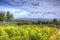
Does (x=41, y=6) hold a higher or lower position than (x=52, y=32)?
higher

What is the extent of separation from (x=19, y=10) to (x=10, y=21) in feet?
1.47

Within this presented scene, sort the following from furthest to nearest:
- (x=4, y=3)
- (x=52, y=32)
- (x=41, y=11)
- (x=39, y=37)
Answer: (x=41, y=11)
(x=4, y=3)
(x=52, y=32)
(x=39, y=37)

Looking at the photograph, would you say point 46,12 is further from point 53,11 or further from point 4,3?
point 4,3

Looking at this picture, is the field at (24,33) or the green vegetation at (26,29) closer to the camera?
the field at (24,33)

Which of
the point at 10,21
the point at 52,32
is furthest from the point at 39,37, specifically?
the point at 10,21

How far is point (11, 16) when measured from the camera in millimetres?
6504

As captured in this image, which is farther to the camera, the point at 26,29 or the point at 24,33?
the point at 26,29

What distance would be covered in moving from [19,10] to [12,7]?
0.22 metres

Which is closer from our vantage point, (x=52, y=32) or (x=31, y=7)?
(x=52, y=32)

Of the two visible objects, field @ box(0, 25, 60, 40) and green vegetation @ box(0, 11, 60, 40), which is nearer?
field @ box(0, 25, 60, 40)

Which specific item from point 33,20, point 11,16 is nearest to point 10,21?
point 11,16

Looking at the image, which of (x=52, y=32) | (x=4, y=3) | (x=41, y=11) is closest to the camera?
(x=52, y=32)

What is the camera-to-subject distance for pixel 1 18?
6328 millimetres

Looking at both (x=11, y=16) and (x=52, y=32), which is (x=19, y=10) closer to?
(x=11, y=16)
